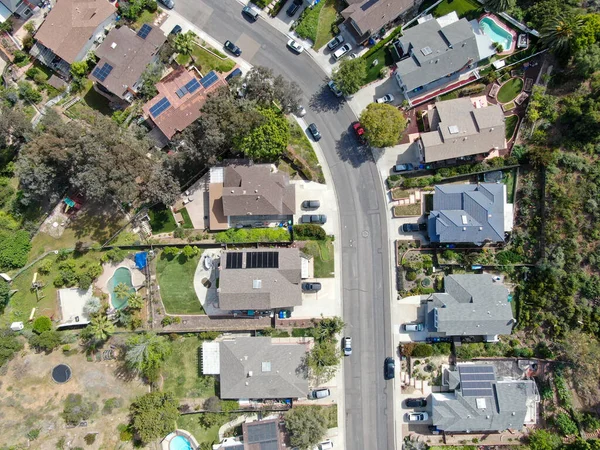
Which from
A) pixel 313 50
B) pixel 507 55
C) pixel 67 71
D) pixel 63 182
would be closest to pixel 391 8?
pixel 313 50

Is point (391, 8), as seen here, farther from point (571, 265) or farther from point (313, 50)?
point (571, 265)

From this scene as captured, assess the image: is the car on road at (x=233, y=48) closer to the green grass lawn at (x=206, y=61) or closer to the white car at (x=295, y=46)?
the green grass lawn at (x=206, y=61)

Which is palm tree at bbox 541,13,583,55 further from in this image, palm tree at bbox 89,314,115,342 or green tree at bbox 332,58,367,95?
palm tree at bbox 89,314,115,342

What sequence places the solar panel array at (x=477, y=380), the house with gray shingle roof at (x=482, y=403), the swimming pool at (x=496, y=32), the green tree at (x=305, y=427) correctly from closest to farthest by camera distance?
the green tree at (x=305, y=427)
the house with gray shingle roof at (x=482, y=403)
the solar panel array at (x=477, y=380)
the swimming pool at (x=496, y=32)

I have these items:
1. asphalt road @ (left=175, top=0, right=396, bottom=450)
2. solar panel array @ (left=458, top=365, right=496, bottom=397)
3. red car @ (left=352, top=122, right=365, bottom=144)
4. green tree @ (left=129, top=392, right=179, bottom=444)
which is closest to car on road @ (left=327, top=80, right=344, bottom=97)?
asphalt road @ (left=175, top=0, right=396, bottom=450)

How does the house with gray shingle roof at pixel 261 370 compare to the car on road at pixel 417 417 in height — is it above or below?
above

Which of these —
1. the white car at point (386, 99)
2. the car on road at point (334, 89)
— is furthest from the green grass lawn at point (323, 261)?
the white car at point (386, 99)

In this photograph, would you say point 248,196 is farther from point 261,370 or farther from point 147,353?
point 147,353
